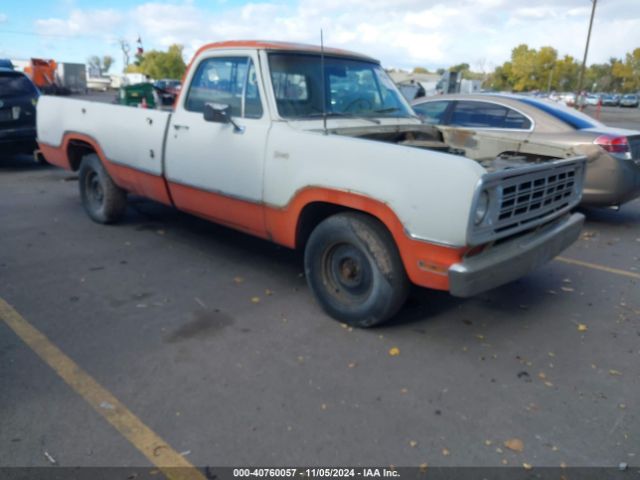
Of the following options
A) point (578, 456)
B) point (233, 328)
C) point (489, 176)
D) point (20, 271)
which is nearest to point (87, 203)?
point (20, 271)

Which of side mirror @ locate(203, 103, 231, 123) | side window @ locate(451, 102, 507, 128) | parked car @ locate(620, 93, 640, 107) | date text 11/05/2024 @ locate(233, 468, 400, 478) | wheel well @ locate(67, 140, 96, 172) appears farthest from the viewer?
parked car @ locate(620, 93, 640, 107)

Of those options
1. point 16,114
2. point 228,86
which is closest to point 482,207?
point 228,86

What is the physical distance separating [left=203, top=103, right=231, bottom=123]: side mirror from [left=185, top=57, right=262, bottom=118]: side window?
20cm

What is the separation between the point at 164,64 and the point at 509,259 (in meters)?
85.1

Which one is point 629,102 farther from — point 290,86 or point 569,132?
Result: point 290,86

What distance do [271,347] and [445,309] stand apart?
1561mm

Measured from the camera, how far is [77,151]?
21.6 ft

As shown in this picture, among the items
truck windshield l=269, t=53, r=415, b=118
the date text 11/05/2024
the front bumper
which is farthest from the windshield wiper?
the date text 11/05/2024

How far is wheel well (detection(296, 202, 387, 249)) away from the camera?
4051 mm

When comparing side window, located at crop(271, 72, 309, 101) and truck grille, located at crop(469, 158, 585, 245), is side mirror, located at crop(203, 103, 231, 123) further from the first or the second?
truck grille, located at crop(469, 158, 585, 245)

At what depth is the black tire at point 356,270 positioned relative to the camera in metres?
3.64

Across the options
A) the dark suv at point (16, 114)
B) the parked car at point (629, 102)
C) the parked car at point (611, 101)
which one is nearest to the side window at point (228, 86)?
the dark suv at point (16, 114)

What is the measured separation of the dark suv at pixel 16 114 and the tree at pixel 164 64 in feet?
233

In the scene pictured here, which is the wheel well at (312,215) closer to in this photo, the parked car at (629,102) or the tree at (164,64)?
the parked car at (629,102)
